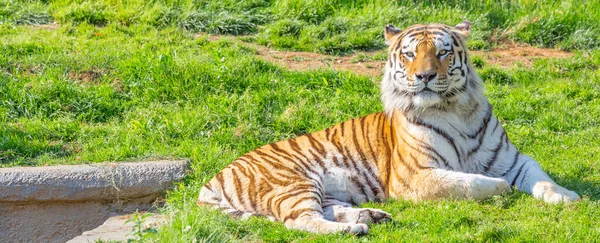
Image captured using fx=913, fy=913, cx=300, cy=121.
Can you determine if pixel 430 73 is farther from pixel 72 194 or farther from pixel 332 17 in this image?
pixel 332 17

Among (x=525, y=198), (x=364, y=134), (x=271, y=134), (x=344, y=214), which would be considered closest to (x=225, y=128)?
(x=271, y=134)

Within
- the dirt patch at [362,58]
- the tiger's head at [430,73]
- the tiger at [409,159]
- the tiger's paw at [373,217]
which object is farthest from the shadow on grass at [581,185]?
the dirt patch at [362,58]

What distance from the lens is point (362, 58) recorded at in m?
9.87

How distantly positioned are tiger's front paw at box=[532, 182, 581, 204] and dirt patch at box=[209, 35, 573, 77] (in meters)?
3.55

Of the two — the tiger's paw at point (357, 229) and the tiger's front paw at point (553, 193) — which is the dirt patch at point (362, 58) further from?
the tiger's paw at point (357, 229)

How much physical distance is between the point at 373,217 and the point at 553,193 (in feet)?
4.05

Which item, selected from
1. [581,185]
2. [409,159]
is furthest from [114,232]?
[581,185]

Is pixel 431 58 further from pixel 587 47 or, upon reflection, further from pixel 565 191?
pixel 587 47

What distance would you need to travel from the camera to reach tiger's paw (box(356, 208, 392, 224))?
18.5 ft

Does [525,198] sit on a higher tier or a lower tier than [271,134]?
higher

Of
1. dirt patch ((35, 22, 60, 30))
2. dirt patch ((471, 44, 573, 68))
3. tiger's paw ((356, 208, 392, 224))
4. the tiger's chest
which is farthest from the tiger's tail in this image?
dirt patch ((35, 22, 60, 30))

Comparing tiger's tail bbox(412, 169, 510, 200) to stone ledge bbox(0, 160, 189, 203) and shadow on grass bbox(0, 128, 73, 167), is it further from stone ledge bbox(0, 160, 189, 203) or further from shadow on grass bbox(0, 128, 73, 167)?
shadow on grass bbox(0, 128, 73, 167)

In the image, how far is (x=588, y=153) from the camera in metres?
7.26

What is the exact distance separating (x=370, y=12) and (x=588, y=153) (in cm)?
395
